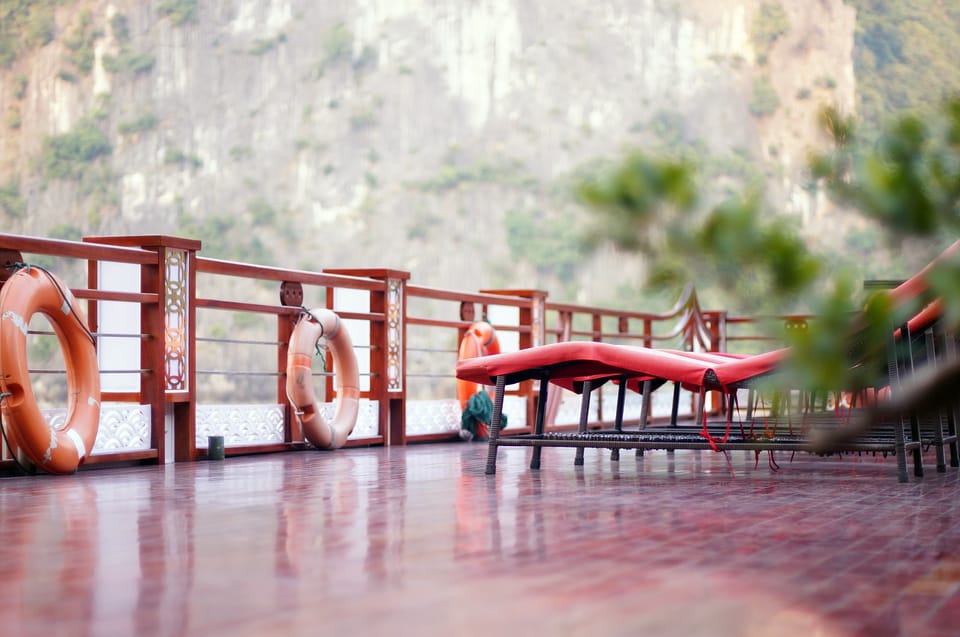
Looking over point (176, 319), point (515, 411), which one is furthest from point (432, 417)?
point (176, 319)

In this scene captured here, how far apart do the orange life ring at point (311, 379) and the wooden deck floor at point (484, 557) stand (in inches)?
75.6

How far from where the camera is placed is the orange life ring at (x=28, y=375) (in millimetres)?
4562

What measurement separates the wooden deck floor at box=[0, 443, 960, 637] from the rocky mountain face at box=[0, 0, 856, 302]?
3520 centimetres

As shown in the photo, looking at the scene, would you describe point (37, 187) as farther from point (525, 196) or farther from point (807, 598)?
point (807, 598)

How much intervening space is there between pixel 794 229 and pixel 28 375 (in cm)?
424

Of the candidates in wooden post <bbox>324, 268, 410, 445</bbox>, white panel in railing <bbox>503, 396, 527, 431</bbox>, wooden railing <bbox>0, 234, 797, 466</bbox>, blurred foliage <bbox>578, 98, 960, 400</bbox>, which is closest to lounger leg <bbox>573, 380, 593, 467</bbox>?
wooden railing <bbox>0, 234, 797, 466</bbox>

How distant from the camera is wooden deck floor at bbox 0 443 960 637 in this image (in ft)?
5.68

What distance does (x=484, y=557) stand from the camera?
235 cm

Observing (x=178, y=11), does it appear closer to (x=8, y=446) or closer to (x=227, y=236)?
(x=227, y=236)

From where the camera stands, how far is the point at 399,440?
7.32 metres

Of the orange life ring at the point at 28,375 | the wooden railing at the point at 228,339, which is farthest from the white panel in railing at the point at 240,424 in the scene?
the orange life ring at the point at 28,375

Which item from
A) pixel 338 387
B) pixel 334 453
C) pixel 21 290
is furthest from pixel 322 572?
pixel 338 387

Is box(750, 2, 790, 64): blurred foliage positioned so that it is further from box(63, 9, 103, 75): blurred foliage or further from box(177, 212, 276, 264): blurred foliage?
box(63, 9, 103, 75): blurred foliage

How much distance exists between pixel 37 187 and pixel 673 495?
41.7 m
